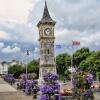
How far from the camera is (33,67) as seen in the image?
16888 centimetres

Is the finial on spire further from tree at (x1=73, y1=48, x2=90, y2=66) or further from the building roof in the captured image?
tree at (x1=73, y1=48, x2=90, y2=66)

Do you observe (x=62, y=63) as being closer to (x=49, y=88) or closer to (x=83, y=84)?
(x=83, y=84)

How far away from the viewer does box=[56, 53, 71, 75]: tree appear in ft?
496

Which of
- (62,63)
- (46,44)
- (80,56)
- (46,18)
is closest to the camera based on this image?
(46,44)

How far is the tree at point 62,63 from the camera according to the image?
151250mm

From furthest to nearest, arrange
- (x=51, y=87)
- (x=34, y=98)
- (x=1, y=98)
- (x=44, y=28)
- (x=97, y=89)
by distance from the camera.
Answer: (x=44, y=28) < (x=97, y=89) < (x=1, y=98) < (x=34, y=98) < (x=51, y=87)

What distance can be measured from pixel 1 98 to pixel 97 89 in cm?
2101

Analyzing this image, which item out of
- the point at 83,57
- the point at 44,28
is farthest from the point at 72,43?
the point at 83,57

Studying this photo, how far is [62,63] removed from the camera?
15512cm

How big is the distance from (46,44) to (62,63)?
32549 millimetres

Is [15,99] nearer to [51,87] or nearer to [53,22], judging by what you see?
[51,87]

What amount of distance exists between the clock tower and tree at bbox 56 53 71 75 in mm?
27452

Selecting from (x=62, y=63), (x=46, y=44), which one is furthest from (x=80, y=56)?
(x=46, y=44)

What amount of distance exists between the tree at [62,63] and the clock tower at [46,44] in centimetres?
2745
